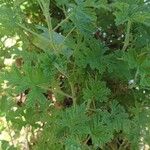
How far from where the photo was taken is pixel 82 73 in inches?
40.3

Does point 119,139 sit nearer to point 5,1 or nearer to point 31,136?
point 31,136

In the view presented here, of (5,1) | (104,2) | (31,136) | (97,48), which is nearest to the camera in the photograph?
(104,2)

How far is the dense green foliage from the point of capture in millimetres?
910

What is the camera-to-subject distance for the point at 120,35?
1.12m

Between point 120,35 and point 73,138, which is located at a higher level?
point 120,35

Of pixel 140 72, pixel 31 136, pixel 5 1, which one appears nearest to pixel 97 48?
pixel 140 72

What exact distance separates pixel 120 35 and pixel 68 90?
193 millimetres

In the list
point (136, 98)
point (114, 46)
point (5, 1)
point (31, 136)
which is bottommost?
point (31, 136)

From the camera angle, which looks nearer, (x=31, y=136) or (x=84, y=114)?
(x=84, y=114)

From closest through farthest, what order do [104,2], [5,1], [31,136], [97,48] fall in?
[104,2], [97,48], [5,1], [31,136]

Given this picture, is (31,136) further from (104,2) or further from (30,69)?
(104,2)

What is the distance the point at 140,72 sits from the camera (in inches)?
35.2

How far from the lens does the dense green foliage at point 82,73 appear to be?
0.91 meters

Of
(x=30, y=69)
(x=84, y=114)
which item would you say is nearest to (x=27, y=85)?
(x=30, y=69)
